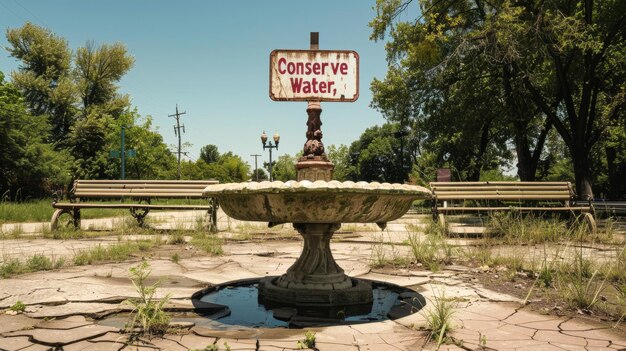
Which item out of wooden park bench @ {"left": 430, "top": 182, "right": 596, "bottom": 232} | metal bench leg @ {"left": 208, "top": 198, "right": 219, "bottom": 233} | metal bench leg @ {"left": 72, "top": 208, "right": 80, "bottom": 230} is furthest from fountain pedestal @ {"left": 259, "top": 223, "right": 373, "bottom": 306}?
metal bench leg @ {"left": 72, "top": 208, "right": 80, "bottom": 230}

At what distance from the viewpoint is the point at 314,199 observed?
8.84 feet

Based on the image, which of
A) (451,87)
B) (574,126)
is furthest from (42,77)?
(574,126)

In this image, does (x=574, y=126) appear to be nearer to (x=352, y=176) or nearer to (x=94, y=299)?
(x=94, y=299)

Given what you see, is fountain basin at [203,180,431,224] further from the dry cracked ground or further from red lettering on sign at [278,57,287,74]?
red lettering on sign at [278,57,287,74]

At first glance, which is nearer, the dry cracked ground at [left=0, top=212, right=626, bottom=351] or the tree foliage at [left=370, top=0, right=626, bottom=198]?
the dry cracked ground at [left=0, top=212, right=626, bottom=351]

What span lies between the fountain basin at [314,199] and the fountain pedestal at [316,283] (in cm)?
57

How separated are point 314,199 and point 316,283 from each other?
3.06 feet

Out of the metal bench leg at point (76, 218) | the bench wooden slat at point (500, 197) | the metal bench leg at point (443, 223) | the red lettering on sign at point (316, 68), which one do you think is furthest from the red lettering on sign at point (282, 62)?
the metal bench leg at point (76, 218)

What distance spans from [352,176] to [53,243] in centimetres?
5812

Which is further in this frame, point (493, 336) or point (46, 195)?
point (46, 195)

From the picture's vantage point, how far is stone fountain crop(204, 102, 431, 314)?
2648 millimetres

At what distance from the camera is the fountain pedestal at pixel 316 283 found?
10.4ft

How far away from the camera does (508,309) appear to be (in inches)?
116

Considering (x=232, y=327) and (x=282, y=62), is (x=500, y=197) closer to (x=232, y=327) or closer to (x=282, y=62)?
(x=282, y=62)
